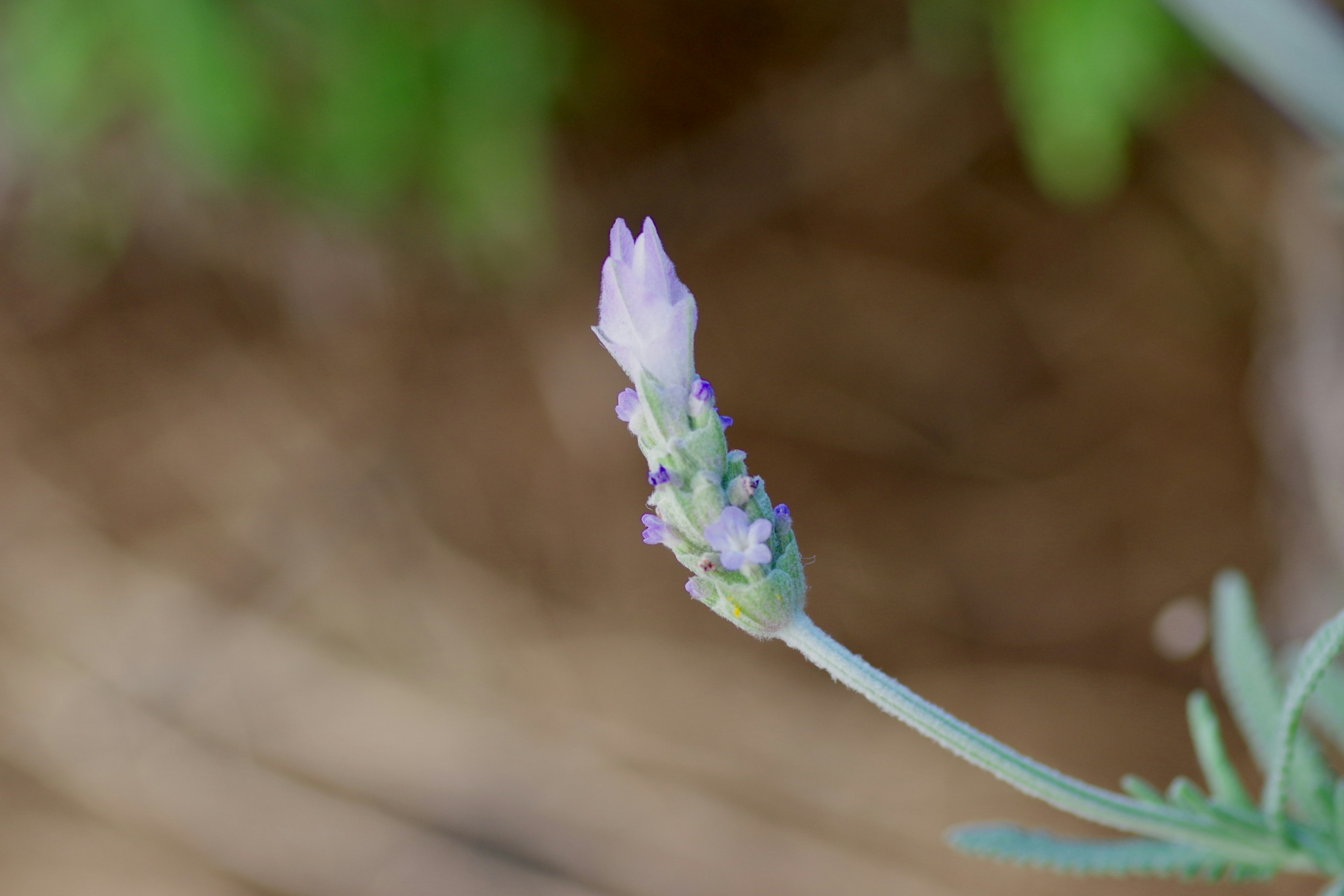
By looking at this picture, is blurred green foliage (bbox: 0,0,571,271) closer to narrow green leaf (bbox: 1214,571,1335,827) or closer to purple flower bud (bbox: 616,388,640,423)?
purple flower bud (bbox: 616,388,640,423)

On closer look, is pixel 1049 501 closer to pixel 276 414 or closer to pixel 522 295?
pixel 522 295

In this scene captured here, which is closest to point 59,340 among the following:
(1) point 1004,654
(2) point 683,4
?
(2) point 683,4

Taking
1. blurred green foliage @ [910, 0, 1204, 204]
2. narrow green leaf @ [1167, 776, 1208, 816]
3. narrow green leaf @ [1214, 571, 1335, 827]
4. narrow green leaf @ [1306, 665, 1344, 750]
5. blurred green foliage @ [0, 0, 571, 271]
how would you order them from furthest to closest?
blurred green foliage @ [0, 0, 571, 271] < blurred green foliage @ [910, 0, 1204, 204] < narrow green leaf @ [1306, 665, 1344, 750] < narrow green leaf @ [1214, 571, 1335, 827] < narrow green leaf @ [1167, 776, 1208, 816]

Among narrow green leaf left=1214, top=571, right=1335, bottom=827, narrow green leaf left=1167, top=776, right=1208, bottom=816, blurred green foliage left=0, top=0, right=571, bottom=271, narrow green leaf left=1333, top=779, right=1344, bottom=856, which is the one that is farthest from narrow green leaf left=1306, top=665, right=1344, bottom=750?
blurred green foliage left=0, top=0, right=571, bottom=271

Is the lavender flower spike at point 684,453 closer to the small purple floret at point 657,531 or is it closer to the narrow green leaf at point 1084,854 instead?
the small purple floret at point 657,531

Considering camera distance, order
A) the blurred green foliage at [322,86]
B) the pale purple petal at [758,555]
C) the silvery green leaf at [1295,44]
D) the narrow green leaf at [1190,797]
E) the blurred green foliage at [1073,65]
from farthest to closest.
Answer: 1. the blurred green foliage at [322,86]
2. the blurred green foliage at [1073,65]
3. the silvery green leaf at [1295,44]
4. the narrow green leaf at [1190,797]
5. the pale purple petal at [758,555]

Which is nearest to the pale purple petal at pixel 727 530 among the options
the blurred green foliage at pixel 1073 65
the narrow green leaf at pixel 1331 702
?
the narrow green leaf at pixel 1331 702
